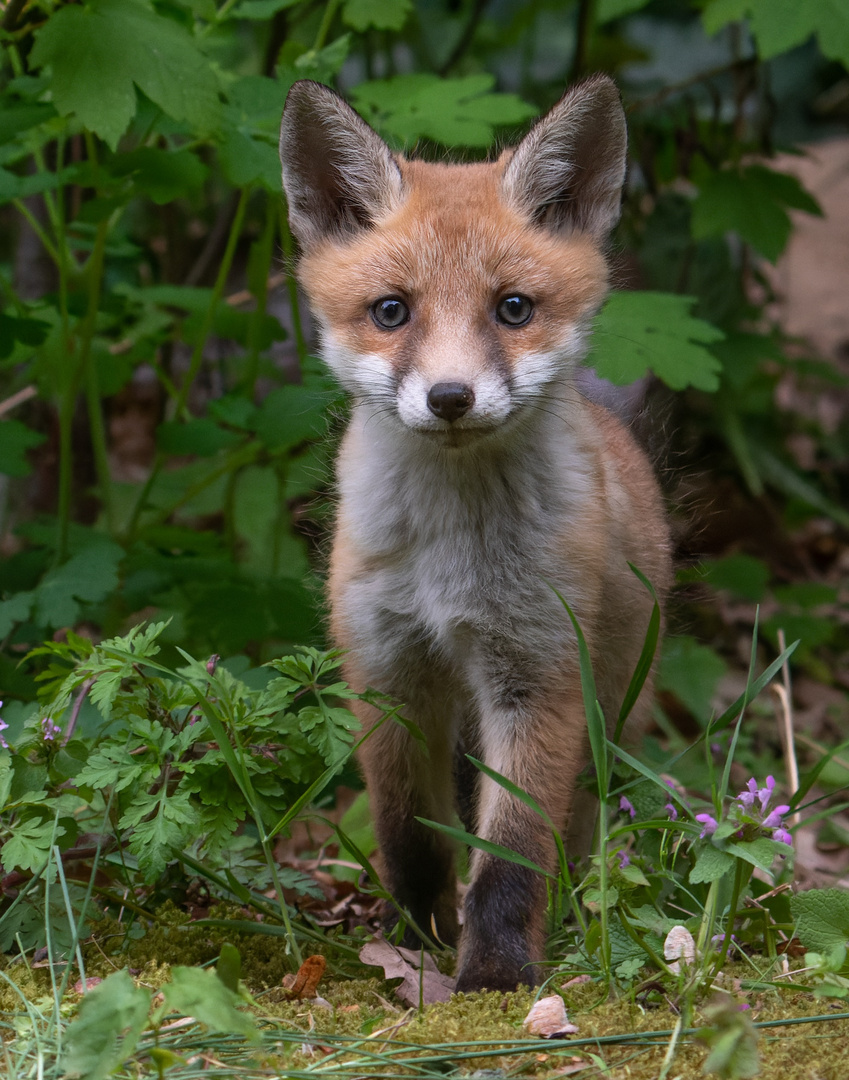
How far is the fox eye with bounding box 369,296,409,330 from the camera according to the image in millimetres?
2652

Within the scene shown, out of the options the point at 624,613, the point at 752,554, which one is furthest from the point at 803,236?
Result: the point at 624,613

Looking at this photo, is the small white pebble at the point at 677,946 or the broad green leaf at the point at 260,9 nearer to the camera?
the small white pebble at the point at 677,946

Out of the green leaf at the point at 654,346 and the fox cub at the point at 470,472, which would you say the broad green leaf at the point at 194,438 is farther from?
the green leaf at the point at 654,346

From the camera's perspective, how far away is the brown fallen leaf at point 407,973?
250 centimetres

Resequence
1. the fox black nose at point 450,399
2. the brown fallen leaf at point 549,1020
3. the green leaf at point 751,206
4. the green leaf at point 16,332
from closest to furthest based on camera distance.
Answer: the brown fallen leaf at point 549,1020 < the fox black nose at point 450,399 < the green leaf at point 16,332 < the green leaf at point 751,206

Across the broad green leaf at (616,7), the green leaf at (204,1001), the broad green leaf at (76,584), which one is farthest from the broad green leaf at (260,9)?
the green leaf at (204,1001)

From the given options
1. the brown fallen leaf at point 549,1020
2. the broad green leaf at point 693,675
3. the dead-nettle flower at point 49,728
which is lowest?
the broad green leaf at point 693,675

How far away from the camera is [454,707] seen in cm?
301

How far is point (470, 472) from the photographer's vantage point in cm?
278

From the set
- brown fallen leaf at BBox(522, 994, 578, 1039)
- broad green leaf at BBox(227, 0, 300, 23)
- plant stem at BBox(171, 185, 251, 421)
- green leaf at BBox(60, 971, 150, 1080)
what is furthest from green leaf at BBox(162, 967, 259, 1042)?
broad green leaf at BBox(227, 0, 300, 23)

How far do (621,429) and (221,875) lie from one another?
1.90 m

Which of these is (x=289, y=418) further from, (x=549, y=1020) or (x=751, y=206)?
(x=751, y=206)

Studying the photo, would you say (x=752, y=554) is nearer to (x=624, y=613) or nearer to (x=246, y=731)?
(x=624, y=613)

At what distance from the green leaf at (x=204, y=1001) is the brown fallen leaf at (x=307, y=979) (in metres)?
0.61
